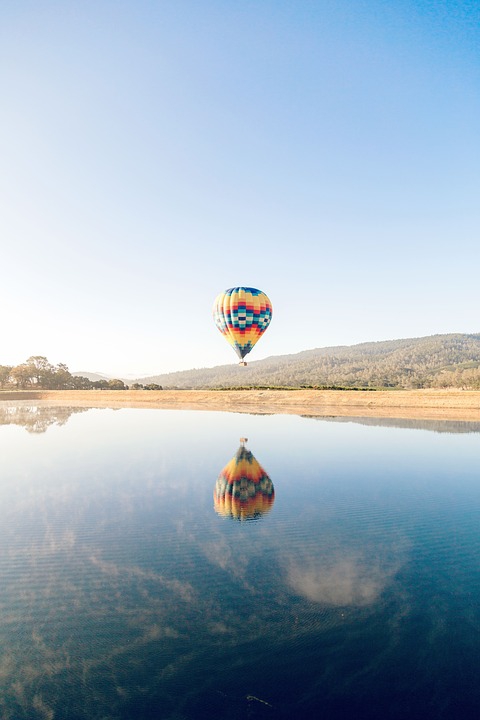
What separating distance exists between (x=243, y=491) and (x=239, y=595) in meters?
10.4

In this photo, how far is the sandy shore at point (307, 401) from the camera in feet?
202

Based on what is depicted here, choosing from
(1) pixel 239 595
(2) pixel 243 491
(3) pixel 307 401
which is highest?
(3) pixel 307 401

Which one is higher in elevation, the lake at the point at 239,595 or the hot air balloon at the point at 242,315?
the hot air balloon at the point at 242,315

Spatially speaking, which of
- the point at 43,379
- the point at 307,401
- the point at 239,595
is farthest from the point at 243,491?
the point at 43,379

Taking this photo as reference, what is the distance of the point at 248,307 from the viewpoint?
64812mm

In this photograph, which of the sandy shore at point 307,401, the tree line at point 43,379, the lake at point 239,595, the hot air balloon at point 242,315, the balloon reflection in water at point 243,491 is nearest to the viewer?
the lake at point 239,595

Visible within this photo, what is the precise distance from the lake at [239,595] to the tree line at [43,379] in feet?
337

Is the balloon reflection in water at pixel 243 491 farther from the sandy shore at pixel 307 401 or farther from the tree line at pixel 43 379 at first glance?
the tree line at pixel 43 379

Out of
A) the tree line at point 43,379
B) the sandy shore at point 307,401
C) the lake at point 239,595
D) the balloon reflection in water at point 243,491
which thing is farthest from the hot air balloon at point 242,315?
the tree line at point 43,379

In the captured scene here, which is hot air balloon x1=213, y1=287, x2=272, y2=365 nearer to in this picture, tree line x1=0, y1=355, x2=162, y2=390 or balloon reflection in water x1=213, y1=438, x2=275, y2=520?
balloon reflection in water x1=213, y1=438, x2=275, y2=520

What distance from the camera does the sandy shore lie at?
202 feet

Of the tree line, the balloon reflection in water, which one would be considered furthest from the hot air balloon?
the tree line

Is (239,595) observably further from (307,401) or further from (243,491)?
(307,401)

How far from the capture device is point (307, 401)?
250ft
